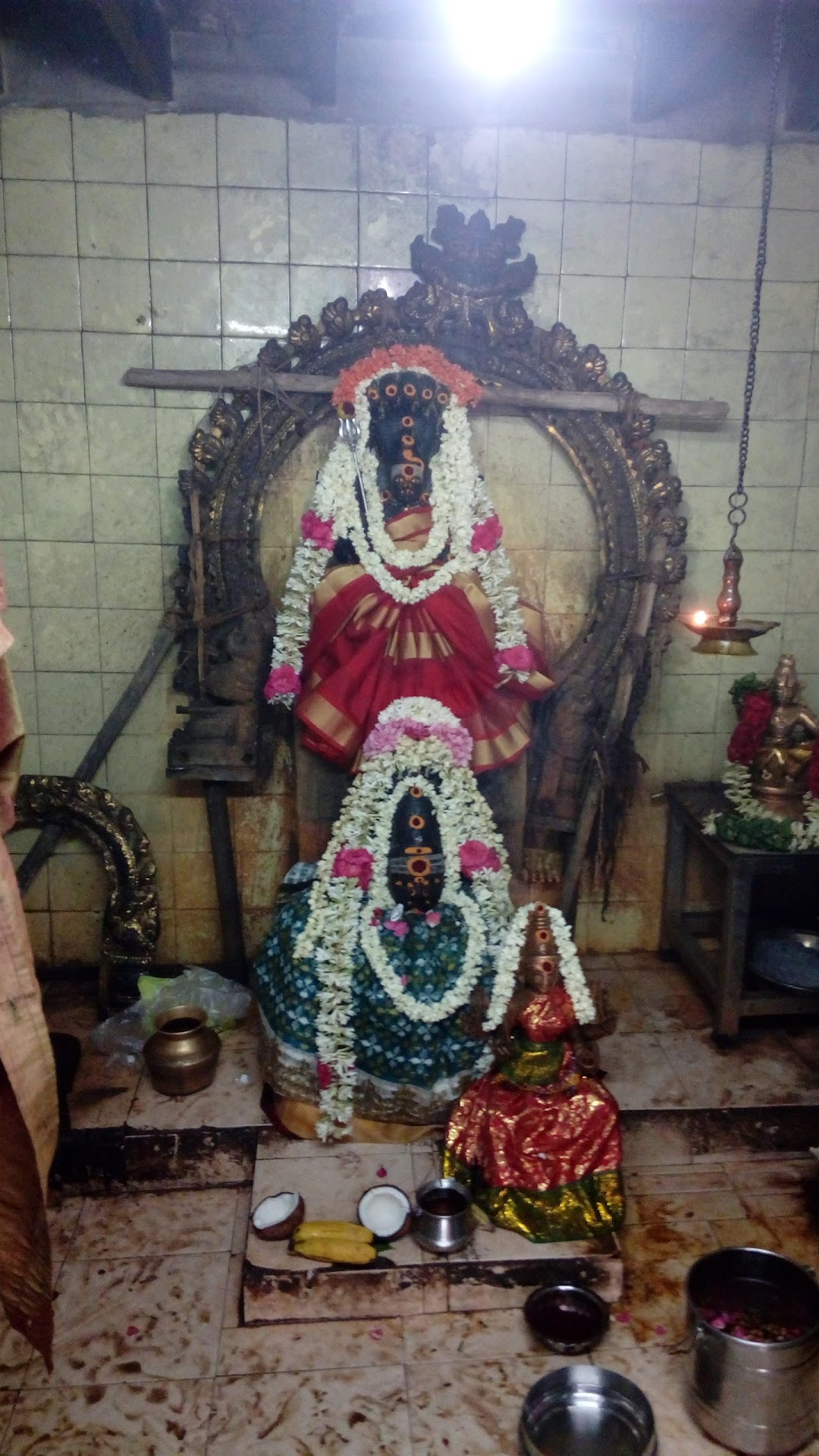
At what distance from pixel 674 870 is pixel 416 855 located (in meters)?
1.74

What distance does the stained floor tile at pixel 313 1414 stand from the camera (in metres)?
2.99

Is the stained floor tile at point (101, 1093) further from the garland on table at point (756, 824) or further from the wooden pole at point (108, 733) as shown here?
the garland on table at point (756, 824)

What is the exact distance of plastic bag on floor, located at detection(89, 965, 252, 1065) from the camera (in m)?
4.61

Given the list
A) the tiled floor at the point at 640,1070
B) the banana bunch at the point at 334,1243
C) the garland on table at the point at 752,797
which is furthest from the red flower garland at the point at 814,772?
the banana bunch at the point at 334,1243

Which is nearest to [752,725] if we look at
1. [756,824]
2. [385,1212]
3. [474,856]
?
[756,824]

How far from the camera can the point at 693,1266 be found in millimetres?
3158

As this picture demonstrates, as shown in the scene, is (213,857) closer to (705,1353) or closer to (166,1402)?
(166,1402)

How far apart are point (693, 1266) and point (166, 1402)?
5.64 ft

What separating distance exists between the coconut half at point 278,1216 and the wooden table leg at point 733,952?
2119mm

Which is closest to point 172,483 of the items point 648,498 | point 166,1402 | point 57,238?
point 57,238

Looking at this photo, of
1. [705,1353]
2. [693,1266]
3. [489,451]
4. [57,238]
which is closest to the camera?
[705,1353]

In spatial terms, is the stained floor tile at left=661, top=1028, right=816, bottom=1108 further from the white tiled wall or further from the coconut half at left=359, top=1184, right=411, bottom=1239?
the white tiled wall

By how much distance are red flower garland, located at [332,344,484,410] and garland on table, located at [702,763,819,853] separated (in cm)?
222

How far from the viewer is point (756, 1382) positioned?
113 inches
